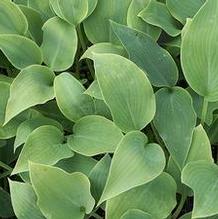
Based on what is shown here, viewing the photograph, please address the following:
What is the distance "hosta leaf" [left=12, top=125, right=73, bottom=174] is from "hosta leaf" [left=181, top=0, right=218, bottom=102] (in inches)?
10.8

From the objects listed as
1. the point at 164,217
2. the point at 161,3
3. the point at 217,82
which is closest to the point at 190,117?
the point at 217,82

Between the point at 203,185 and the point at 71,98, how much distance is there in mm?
319

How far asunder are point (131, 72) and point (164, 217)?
27 cm

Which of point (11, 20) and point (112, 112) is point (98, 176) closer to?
point (112, 112)

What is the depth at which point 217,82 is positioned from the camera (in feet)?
3.61

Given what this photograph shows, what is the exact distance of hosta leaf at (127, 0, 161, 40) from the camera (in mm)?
1264

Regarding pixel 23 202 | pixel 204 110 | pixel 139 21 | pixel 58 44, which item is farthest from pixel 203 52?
pixel 23 202

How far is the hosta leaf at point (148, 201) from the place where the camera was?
1.07 metres

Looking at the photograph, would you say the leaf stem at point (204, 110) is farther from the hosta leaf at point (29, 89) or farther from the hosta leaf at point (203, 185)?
the hosta leaf at point (29, 89)

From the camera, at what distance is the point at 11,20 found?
130cm

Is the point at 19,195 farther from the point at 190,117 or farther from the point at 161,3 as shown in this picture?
the point at 161,3

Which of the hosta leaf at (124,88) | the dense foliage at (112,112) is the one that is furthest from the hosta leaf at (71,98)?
the hosta leaf at (124,88)

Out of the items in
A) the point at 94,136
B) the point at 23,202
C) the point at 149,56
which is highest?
the point at 149,56

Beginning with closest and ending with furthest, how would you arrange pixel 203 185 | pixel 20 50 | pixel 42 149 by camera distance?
pixel 203 185 < pixel 42 149 < pixel 20 50
